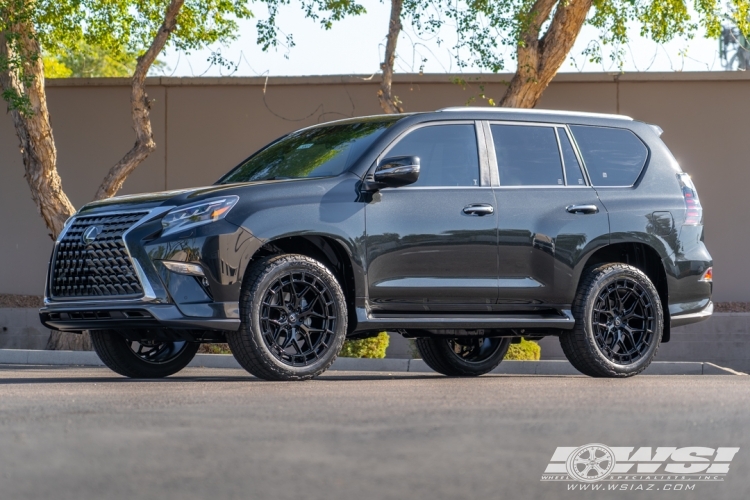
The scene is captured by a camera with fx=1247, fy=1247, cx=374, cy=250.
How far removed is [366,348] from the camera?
46.9 feet

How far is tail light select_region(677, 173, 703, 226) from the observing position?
995cm

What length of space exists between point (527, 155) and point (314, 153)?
1.64 meters

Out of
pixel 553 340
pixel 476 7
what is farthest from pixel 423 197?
pixel 553 340

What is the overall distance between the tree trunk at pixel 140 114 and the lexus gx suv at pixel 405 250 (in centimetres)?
713

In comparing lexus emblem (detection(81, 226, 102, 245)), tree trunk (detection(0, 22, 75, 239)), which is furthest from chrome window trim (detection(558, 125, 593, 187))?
tree trunk (detection(0, 22, 75, 239))

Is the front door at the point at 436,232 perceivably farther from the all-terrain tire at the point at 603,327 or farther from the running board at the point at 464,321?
the all-terrain tire at the point at 603,327

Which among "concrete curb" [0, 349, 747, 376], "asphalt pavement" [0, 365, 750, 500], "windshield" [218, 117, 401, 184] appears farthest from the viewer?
"concrete curb" [0, 349, 747, 376]

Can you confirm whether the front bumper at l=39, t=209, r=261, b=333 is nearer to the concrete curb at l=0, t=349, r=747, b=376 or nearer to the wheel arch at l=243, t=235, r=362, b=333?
the wheel arch at l=243, t=235, r=362, b=333

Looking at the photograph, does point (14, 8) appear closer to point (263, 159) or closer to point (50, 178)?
point (50, 178)

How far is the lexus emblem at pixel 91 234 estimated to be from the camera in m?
8.31

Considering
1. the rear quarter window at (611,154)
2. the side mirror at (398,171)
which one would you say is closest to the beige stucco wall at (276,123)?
the rear quarter window at (611,154)

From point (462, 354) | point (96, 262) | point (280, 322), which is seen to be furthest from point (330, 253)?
point (462, 354)

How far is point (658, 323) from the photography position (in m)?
9.54
